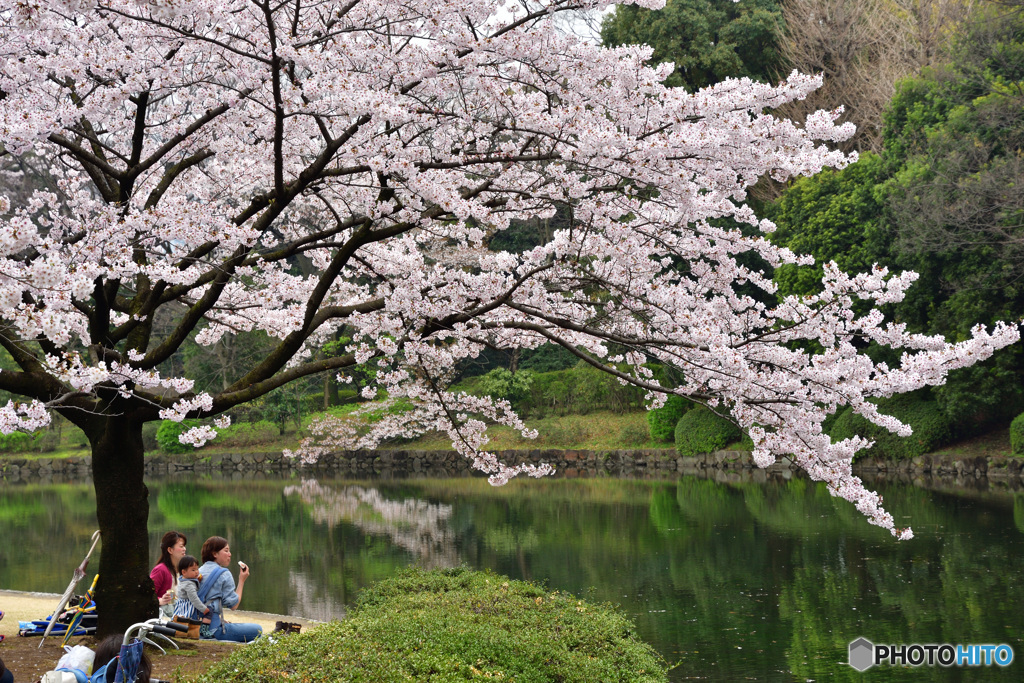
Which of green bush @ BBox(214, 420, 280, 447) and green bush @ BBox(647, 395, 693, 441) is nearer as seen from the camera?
green bush @ BBox(647, 395, 693, 441)

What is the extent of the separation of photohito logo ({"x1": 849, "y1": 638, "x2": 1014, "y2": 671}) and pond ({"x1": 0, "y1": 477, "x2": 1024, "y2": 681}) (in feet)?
0.48

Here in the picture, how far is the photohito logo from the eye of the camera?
297 inches

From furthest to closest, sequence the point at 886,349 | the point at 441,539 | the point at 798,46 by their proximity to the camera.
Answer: the point at 798,46 < the point at 886,349 < the point at 441,539

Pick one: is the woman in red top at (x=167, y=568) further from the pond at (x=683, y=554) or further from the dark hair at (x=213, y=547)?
the pond at (x=683, y=554)

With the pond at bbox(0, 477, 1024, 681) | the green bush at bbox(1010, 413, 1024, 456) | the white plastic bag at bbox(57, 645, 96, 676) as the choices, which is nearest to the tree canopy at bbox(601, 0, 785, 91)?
the green bush at bbox(1010, 413, 1024, 456)

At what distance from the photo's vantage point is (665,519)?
52.9 feet

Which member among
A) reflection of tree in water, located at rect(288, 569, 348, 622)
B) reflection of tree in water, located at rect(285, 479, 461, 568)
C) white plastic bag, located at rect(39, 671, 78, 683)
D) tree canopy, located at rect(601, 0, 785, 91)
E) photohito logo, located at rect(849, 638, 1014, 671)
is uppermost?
tree canopy, located at rect(601, 0, 785, 91)

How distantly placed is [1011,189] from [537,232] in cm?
1673

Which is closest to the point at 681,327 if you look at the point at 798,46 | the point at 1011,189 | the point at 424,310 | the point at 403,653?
the point at 424,310

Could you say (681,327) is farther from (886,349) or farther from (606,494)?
(886,349)

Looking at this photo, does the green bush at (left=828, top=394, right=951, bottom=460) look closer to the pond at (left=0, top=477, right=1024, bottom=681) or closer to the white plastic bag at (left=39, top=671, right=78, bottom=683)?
the pond at (left=0, top=477, right=1024, bottom=681)

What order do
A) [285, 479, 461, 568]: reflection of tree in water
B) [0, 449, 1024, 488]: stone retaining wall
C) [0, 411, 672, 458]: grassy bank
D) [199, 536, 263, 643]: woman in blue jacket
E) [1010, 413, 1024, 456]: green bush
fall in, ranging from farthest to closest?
[0, 411, 672, 458]: grassy bank
[0, 449, 1024, 488]: stone retaining wall
[1010, 413, 1024, 456]: green bush
[285, 479, 461, 568]: reflection of tree in water
[199, 536, 263, 643]: woman in blue jacket

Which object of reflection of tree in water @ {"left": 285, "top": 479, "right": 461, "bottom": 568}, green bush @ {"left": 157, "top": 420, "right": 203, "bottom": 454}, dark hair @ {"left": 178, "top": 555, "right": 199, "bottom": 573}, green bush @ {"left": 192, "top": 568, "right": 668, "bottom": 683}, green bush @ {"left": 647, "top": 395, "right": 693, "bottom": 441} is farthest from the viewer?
green bush @ {"left": 157, "top": 420, "right": 203, "bottom": 454}

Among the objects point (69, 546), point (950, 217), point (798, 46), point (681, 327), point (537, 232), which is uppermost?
point (798, 46)
